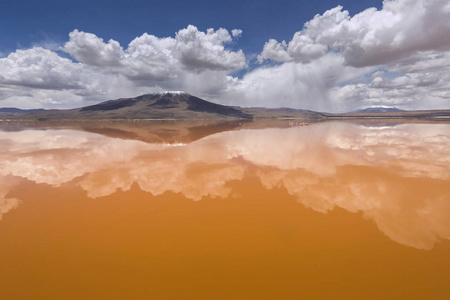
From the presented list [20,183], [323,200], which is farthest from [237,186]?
[20,183]

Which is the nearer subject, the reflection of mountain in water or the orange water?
the orange water

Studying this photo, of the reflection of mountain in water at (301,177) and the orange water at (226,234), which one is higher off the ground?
the reflection of mountain in water at (301,177)

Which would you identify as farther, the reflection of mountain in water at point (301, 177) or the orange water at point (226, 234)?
the reflection of mountain in water at point (301, 177)

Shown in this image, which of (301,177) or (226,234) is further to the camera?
(301,177)

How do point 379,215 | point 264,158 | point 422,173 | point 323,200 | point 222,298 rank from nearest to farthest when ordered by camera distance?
point 222,298 → point 379,215 → point 323,200 → point 422,173 → point 264,158

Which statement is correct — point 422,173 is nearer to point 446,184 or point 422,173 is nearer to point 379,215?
point 446,184

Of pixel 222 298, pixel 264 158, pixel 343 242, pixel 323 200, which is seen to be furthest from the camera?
pixel 264 158

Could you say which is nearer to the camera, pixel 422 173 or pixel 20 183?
pixel 20 183

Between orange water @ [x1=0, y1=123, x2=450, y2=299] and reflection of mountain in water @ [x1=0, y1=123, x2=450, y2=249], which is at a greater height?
reflection of mountain in water @ [x1=0, y1=123, x2=450, y2=249]
